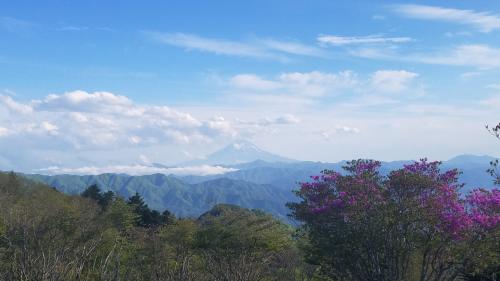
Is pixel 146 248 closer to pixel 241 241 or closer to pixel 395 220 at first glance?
pixel 241 241

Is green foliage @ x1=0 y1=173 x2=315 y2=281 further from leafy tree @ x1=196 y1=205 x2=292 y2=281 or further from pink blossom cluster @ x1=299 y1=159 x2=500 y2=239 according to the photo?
pink blossom cluster @ x1=299 y1=159 x2=500 y2=239

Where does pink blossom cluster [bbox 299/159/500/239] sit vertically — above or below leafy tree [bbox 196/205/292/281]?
above

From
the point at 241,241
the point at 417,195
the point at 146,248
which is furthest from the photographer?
the point at 146,248

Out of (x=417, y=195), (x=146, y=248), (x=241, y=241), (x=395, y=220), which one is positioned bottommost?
(x=146, y=248)

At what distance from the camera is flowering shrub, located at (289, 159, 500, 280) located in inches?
600

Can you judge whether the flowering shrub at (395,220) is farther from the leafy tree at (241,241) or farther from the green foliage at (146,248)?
the leafy tree at (241,241)

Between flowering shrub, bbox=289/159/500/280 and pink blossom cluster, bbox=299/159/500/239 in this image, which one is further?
flowering shrub, bbox=289/159/500/280

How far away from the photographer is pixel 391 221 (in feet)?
50.3

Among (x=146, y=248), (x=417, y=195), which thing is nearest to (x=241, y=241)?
(x=417, y=195)

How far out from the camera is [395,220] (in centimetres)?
1535

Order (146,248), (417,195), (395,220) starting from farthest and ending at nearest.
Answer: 1. (146,248)
2. (417,195)
3. (395,220)

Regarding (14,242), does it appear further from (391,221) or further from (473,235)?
(473,235)

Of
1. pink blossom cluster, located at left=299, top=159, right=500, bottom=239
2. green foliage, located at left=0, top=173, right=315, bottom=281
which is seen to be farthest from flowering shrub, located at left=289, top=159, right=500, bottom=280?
green foliage, located at left=0, top=173, right=315, bottom=281

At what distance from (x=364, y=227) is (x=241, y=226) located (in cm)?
765
